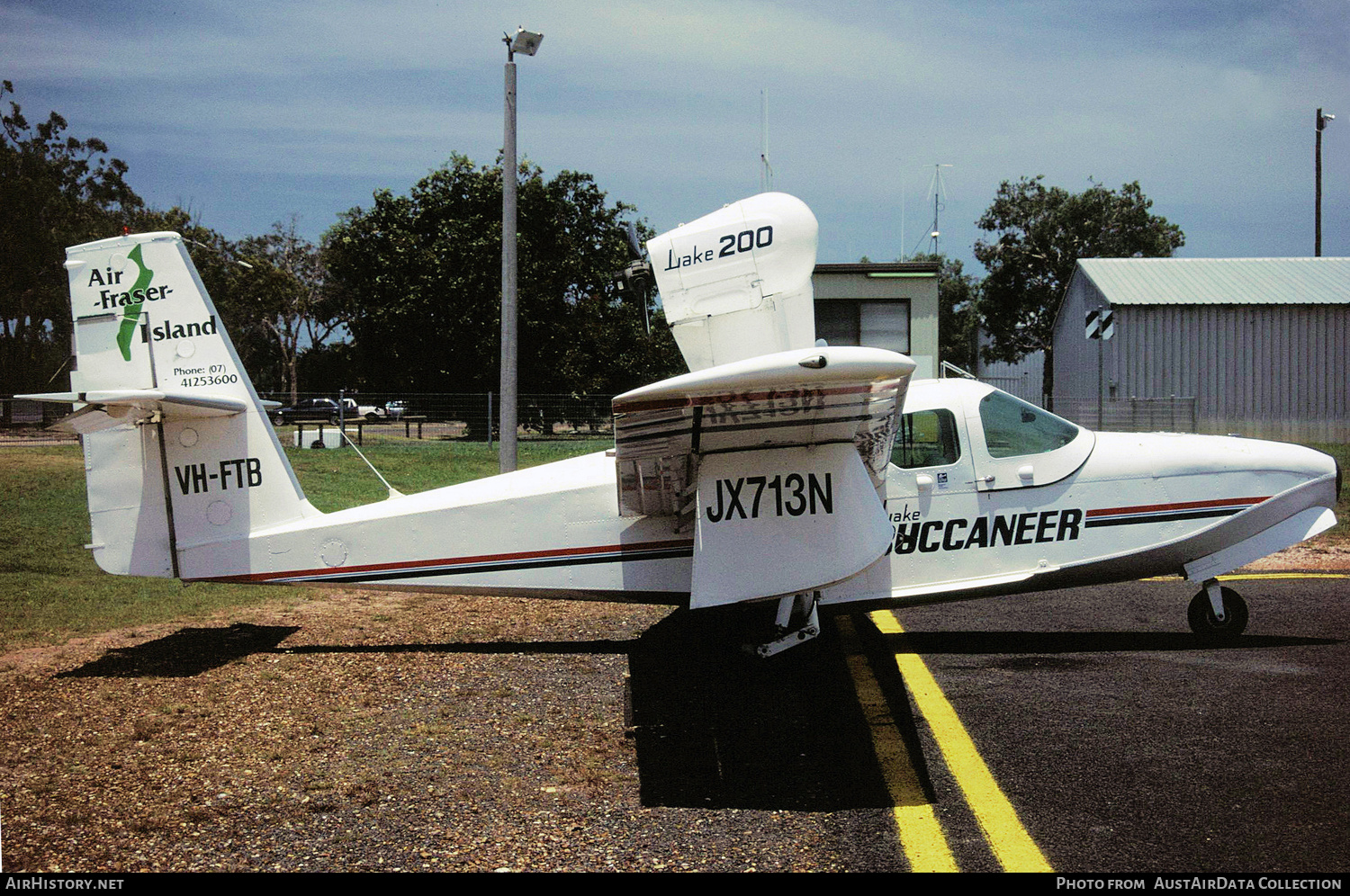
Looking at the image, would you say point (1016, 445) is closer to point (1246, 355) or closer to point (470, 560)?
point (470, 560)

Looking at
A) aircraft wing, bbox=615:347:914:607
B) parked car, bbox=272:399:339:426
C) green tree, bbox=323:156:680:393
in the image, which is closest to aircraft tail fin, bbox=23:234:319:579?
aircraft wing, bbox=615:347:914:607

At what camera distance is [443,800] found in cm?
456

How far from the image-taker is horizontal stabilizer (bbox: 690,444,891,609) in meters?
5.33

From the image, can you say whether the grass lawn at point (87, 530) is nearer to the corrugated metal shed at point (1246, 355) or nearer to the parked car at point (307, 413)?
the parked car at point (307, 413)

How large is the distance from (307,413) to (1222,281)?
29.6 meters

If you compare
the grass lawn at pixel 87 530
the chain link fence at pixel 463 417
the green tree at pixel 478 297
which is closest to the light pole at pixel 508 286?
the grass lawn at pixel 87 530

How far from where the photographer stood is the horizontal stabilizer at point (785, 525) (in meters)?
5.33

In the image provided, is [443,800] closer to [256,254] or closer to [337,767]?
[337,767]

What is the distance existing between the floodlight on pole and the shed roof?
23.2m

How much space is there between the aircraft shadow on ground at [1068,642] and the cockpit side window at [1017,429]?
1623 millimetres

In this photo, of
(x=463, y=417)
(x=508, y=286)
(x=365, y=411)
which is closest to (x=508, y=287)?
(x=508, y=286)

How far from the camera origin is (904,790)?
15.4 ft

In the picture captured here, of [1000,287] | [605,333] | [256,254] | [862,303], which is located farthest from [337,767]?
[256,254]
